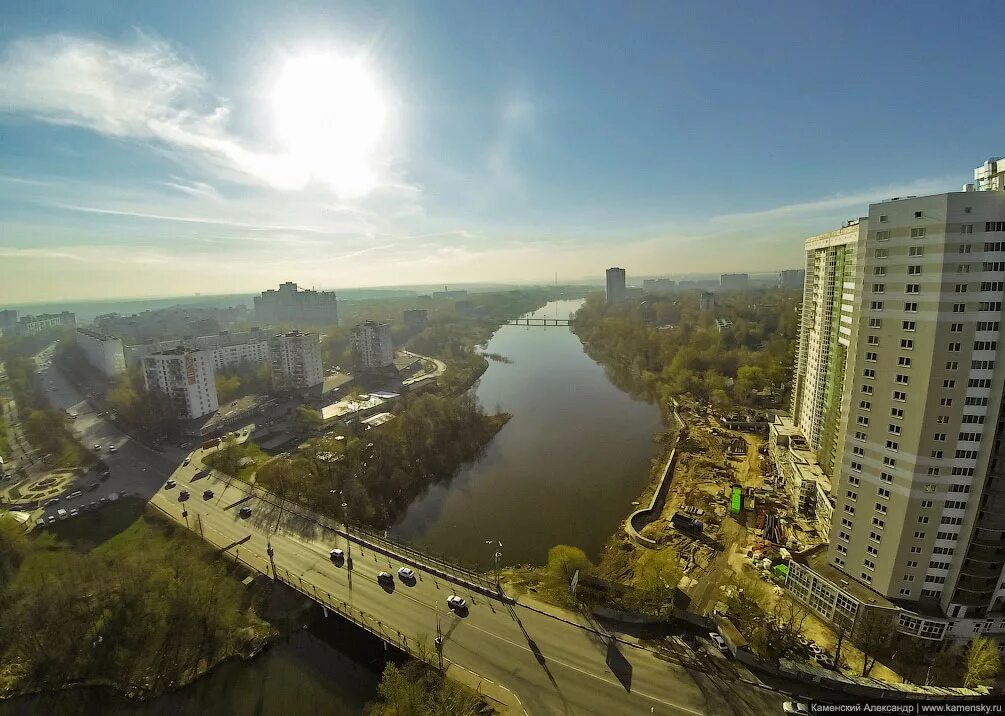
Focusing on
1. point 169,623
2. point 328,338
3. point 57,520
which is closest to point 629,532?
point 169,623

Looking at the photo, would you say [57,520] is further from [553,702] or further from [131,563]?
[553,702]

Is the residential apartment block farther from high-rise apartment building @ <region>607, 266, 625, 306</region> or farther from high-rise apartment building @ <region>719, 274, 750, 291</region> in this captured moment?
high-rise apartment building @ <region>719, 274, 750, 291</region>

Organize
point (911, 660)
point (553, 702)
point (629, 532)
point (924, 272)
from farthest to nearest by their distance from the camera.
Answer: point (629, 532) → point (911, 660) → point (924, 272) → point (553, 702)

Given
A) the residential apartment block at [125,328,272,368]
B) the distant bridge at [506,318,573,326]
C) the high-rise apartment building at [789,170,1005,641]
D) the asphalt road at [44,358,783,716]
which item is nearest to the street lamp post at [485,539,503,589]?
the asphalt road at [44,358,783,716]

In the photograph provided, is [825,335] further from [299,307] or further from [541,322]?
[299,307]

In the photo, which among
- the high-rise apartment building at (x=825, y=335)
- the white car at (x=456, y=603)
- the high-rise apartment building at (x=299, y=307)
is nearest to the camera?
the white car at (x=456, y=603)

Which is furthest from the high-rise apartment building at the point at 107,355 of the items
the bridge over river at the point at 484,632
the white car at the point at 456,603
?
the white car at the point at 456,603

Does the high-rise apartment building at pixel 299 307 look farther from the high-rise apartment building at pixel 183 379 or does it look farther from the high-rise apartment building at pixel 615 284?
the high-rise apartment building at pixel 615 284
